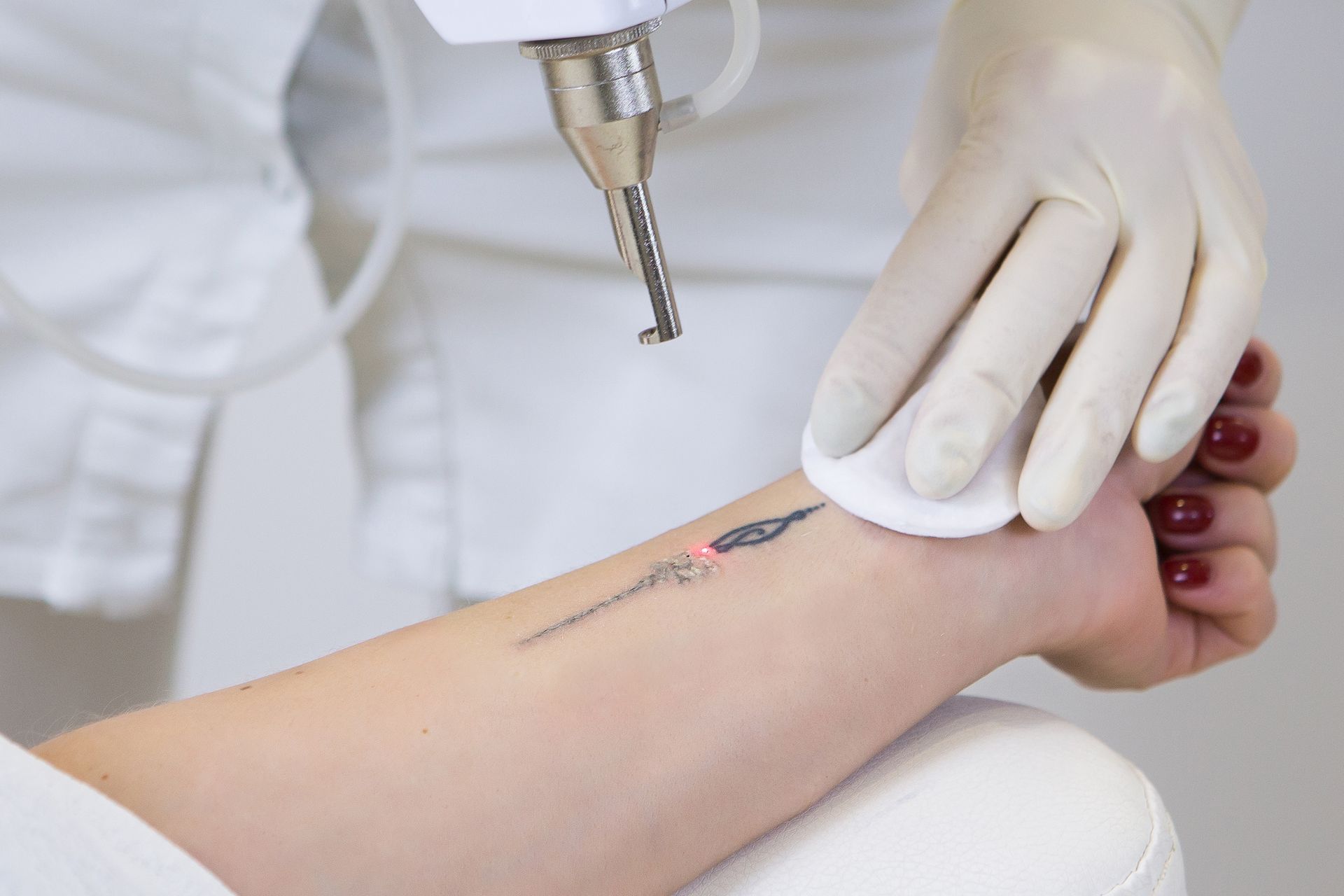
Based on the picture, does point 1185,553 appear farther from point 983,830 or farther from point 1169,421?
point 983,830

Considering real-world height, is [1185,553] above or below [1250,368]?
below

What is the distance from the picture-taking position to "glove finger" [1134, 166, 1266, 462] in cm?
68

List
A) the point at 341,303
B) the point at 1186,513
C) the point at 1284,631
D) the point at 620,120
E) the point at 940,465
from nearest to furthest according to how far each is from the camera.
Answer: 1. the point at 620,120
2. the point at 940,465
3. the point at 1186,513
4. the point at 341,303
5. the point at 1284,631

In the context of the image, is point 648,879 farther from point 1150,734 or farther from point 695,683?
point 1150,734

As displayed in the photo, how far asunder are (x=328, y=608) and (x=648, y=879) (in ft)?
3.63

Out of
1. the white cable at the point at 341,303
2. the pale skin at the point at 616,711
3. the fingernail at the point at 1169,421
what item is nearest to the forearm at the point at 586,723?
the pale skin at the point at 616,711

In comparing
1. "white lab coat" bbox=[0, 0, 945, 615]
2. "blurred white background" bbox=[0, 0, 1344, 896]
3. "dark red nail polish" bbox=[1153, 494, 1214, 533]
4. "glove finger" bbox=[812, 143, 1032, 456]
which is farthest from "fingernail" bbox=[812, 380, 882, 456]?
"blurred white background" bbox=[0, 0, 1344, 896]

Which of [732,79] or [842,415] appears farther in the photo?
[842,415]

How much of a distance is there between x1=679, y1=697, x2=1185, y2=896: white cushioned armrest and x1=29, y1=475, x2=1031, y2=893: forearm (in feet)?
0.10

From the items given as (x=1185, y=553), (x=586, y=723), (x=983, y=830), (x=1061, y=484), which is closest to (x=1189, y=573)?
(x=1185, y=553)

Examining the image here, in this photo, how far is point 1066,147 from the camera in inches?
29.6

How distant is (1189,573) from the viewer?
84cm

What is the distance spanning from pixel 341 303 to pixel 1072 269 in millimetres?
653

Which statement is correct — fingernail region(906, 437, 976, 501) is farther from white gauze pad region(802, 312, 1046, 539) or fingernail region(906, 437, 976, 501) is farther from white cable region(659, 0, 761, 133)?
white cable region(659, 0, 761, 133)
